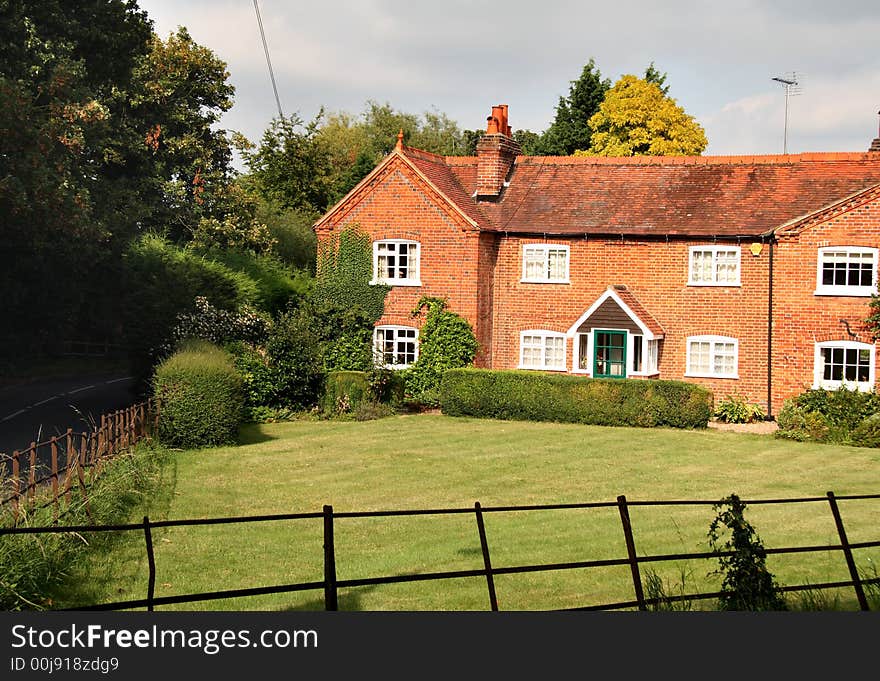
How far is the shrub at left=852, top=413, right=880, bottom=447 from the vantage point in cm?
2955

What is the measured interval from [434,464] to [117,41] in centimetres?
3043

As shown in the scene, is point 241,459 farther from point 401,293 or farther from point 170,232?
point 170,232

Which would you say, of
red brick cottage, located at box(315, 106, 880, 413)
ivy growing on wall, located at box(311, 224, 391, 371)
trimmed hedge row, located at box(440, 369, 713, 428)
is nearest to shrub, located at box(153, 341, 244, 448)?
ivy growing on wall, located at box(311, 224, 391, 371)

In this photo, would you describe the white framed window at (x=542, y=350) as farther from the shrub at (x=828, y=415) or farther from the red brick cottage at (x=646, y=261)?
the shrub at (x=828, y=415)

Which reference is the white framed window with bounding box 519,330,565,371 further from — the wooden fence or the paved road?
the wooden fence

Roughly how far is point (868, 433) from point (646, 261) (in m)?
9.60

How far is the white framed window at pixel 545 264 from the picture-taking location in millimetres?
37125

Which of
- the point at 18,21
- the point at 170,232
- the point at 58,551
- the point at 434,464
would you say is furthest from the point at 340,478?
the point at 170,232

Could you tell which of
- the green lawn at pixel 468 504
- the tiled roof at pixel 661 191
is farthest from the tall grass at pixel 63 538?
the tiled roof at pixel 661 191

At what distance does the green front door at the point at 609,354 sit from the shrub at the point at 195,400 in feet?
42.3

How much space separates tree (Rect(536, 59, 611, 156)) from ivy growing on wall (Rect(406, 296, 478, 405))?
30.9 m

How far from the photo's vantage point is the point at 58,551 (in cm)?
1453

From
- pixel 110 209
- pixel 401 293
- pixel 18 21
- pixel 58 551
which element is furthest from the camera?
pixel 110 209

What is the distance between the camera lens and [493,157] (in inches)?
1542
